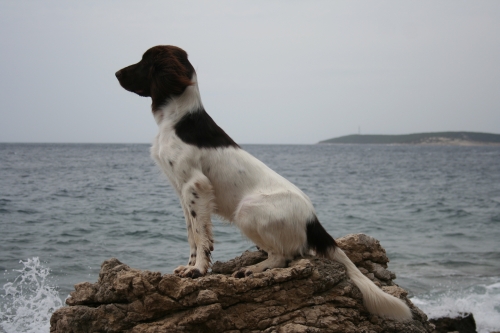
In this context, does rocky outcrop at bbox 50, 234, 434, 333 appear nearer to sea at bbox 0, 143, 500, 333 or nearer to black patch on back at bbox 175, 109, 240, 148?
sea at bbox 0, 143, 500, 333

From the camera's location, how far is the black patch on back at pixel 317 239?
4.39 m

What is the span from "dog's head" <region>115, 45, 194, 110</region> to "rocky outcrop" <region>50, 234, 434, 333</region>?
156 centimetres

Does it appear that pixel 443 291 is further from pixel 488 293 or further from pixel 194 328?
pixel 194 328

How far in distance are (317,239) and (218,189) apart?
95cm

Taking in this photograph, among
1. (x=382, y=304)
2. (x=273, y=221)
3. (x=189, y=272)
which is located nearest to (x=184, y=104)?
(x=273, y=221)

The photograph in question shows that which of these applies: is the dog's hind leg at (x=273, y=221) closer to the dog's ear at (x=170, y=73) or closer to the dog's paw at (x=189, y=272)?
the dog's paw at (x=189, y=272)

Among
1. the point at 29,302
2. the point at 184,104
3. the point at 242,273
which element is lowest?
the point at 29,302

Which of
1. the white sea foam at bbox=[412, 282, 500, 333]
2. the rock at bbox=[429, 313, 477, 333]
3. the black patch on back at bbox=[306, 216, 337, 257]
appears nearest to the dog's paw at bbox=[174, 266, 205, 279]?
the black patch on back at bbox=[306, 216, 337, 257]

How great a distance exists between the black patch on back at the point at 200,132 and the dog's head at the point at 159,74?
0.26 m

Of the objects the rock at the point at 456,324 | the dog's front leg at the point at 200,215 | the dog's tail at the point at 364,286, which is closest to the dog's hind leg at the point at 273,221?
the dog's tail at the point at 364,286

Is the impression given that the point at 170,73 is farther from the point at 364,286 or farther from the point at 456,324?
the point at 456,324

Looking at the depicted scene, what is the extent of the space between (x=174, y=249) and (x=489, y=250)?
8.18 metres

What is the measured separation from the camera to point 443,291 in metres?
10.1

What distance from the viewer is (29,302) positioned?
8578 mm
